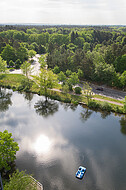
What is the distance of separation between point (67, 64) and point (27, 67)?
18290mm

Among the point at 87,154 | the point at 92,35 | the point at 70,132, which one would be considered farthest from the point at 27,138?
the point at 92,35

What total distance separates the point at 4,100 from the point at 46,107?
15.3m

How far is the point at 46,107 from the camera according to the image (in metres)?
46.6

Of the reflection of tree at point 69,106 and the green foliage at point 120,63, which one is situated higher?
the green foliage at point 120,63

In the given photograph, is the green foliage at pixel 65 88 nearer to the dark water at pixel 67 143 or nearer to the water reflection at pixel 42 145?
the dark water at pixel 67 143

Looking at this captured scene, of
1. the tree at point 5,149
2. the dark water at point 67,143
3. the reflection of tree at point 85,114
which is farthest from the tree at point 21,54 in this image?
the tree at point 5,149

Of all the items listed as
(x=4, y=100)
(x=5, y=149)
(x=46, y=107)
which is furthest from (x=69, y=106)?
(x=5, y=149)

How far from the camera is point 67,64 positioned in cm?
6881

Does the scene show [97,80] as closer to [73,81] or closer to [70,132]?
[73,81]

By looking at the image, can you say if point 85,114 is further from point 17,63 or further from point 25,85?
point 17,63

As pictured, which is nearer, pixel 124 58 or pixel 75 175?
pixel 75 175

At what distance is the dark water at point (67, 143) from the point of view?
24.6 meters

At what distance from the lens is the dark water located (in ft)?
80.7

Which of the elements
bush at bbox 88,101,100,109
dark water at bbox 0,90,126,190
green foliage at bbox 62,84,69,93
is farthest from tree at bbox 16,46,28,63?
bush at bbox 88,101,100,109
